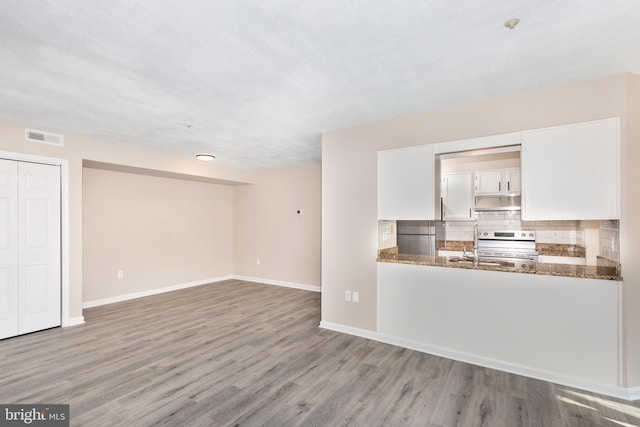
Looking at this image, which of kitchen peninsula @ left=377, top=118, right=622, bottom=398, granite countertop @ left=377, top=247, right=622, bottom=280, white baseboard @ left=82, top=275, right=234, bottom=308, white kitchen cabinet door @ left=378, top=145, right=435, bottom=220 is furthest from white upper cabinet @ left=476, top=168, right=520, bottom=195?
white baseboard @ left=82, top=275, right=234, bottom=308

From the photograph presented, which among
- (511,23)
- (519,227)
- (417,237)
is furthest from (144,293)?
(519,227)

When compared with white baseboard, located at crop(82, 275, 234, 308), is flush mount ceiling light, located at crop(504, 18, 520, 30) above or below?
above

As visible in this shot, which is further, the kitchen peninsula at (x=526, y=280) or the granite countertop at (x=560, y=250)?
the granite countertop at (x=560, y=250)

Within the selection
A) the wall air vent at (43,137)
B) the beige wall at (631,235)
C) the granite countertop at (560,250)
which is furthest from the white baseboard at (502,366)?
the wall air vent at (43,137)

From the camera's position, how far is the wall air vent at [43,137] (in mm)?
3699

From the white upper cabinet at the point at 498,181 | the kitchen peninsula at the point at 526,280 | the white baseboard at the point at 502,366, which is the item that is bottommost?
the white baseboard at the point at 502,366

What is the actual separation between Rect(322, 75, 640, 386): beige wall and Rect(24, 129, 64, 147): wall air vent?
355 cm

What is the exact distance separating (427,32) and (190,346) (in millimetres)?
3728

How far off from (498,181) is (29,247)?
6.75 meters

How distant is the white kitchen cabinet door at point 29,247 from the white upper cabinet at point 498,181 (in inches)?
247

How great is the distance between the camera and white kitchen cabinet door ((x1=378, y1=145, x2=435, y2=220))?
3.27m

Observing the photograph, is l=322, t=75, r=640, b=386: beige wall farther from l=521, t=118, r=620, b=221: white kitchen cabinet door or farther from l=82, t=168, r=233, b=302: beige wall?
l=82, t=168, r=233, b=302: beige wall

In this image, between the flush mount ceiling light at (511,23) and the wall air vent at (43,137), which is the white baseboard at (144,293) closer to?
the wall air vent at (43,137)

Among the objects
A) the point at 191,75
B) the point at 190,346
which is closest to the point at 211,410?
the point at 190,346
